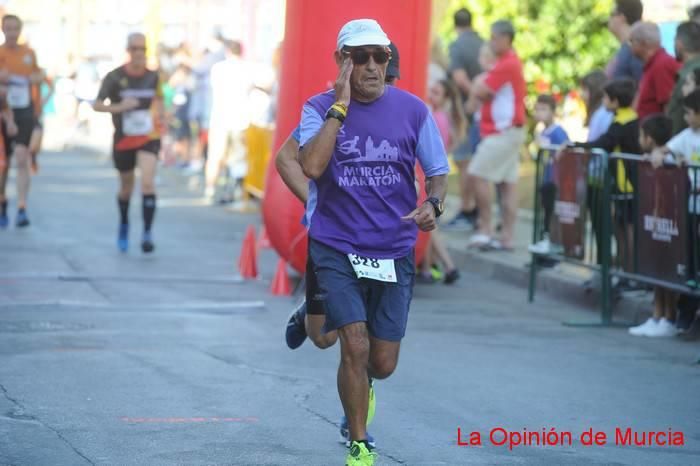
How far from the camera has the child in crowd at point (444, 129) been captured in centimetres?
1372

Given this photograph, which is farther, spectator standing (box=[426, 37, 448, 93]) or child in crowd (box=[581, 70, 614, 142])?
spectator standing (box=[426, 37, 448, 93])

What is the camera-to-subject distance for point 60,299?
461 inches

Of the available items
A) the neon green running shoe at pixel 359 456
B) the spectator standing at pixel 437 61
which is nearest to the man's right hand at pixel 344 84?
the neon green running shoe at pixel 359 456

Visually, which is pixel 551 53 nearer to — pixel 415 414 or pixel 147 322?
pixel 147 322

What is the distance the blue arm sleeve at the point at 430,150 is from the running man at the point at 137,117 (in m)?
8.61

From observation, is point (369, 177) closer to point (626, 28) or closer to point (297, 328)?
point (297, 328)

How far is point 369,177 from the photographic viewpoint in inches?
257

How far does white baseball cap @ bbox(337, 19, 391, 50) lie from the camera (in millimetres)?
6398

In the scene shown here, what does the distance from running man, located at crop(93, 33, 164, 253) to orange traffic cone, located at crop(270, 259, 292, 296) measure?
9.03 ft

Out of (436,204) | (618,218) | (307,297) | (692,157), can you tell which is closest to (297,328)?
(307,297)

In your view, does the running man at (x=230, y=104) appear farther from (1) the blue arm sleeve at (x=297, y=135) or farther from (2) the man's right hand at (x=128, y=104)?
(1) the blue arm sleeve at (x=297, y=135)

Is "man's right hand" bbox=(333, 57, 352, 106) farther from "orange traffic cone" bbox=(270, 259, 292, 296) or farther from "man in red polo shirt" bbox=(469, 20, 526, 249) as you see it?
"man in red polo shirt" bbox=(469, 20, 526, 249)

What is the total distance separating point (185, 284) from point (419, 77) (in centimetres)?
261

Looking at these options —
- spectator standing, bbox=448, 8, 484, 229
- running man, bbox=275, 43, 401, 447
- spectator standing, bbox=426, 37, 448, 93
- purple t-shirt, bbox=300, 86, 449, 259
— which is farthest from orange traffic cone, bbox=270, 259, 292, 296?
purple t-shirt, bbox=300, 86, 449, 259
